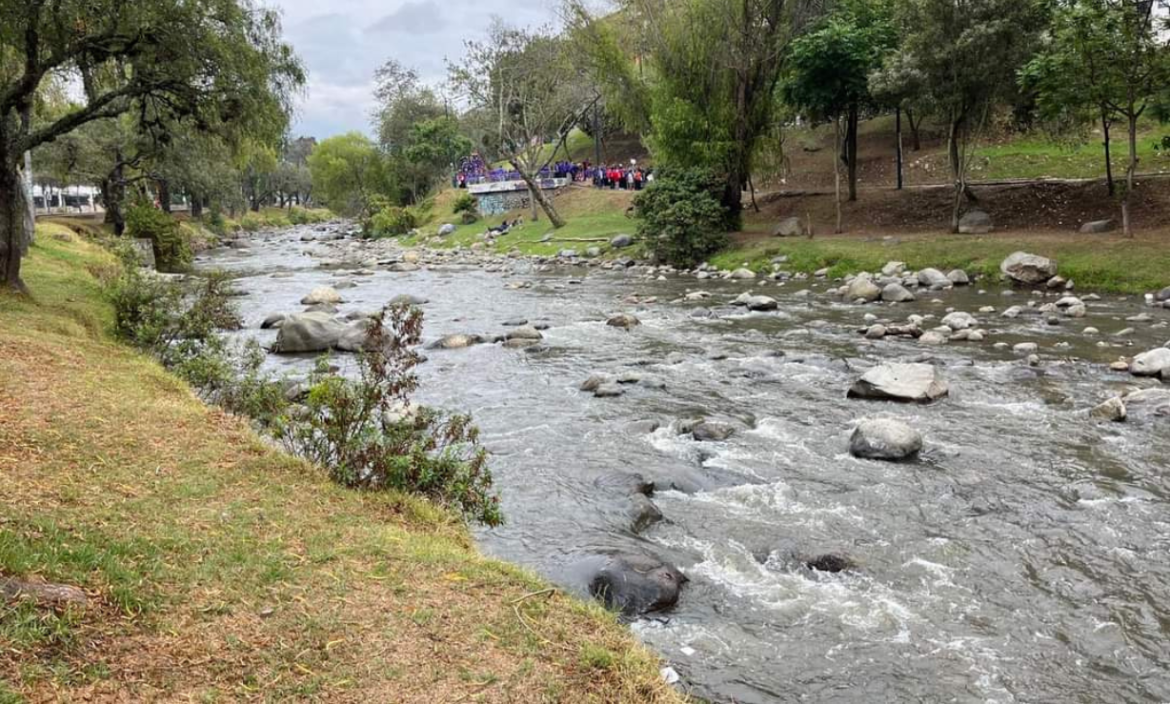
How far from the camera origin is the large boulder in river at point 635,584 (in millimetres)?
7148

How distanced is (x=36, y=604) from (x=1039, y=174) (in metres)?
43.6

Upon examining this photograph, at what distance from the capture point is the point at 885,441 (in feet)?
36.9

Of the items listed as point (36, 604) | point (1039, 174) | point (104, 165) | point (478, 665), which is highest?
point (104, 165)

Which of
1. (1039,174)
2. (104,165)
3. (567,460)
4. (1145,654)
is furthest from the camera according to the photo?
(104,165)

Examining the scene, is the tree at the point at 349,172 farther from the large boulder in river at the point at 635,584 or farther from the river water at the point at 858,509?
the large boulder in river at the point at 635,584

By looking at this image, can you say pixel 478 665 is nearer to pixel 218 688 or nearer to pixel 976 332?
pixel 218 688

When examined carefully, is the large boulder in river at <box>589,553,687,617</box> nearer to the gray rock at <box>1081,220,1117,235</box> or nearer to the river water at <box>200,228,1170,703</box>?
the river water at <box>200,228,1170,703</box>

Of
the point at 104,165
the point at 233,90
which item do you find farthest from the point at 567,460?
the point at 104,165

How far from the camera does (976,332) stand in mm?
19031

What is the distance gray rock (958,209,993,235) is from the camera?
3148 centimetres

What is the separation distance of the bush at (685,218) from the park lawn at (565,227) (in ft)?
23.6

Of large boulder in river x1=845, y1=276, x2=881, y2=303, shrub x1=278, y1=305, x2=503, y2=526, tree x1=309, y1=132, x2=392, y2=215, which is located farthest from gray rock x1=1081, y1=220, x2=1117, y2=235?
tree x1=309, y1=132, x2=392, y2=215

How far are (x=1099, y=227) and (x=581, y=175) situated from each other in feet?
138

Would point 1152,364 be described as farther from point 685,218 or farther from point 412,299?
point 685,218
